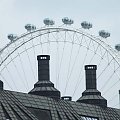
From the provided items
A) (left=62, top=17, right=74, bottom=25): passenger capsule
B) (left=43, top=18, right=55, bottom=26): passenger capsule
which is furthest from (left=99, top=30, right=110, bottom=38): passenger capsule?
(left=43, top=18, right=55, bottom=26): passenger capsule

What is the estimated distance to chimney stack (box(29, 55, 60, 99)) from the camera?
581 feet

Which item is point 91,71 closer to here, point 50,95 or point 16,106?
point 50,95

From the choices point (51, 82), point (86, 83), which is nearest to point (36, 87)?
point (51, 82)

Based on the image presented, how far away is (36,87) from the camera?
590ft

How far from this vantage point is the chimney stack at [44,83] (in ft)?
581

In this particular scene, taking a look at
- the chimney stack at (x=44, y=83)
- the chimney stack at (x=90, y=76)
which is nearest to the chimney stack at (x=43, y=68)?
the chimney stack at (x=44, y=83)

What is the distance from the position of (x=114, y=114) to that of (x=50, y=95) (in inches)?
638

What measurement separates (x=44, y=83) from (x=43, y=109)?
11966 millimetres

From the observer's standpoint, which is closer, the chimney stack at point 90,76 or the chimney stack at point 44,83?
the chimney stack at point 44,83

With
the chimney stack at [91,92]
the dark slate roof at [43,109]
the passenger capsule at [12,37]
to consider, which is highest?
the passenger capsule at [12,37]

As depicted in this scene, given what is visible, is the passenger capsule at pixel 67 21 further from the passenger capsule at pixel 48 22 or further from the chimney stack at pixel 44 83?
the chimney stack at pixel 44 83

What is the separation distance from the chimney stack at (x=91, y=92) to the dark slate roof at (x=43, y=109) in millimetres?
3226

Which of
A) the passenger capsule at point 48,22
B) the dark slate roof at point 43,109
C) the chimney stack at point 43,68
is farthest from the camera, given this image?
the passenger capsule at point 48,22

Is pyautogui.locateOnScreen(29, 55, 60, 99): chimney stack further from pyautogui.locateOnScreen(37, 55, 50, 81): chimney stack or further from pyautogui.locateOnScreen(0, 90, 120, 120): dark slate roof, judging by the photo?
pyautogui.locateOnScreen(0, 90, 120, 120): dark slate roof
